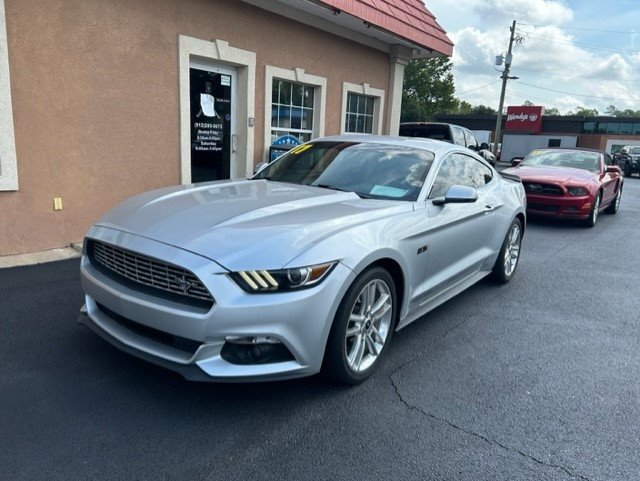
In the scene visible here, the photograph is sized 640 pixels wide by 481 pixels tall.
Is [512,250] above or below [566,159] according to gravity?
below

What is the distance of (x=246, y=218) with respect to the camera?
Answer: 290 cm

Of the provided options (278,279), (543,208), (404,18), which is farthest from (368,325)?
(404,18)

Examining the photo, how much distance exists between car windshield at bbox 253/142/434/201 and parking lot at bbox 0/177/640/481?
1198 mm

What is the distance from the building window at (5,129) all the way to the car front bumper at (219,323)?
3.40 m

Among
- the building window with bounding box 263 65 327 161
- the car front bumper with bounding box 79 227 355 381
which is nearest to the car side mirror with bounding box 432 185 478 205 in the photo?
the car front bumper with bounding box 79 227 355 381

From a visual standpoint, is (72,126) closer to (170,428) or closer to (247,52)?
(247,52)

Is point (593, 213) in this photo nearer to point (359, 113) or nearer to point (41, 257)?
point (359, 113)

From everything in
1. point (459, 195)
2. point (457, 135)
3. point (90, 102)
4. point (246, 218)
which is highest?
point (90, 102)

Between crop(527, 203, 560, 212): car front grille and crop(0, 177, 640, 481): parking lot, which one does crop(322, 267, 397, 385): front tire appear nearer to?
crop(0, 177, 640, 481): parking lot

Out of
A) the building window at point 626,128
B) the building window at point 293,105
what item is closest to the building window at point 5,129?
the building window at point 293,105

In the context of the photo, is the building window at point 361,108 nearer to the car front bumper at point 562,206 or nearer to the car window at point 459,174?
the car front bumper at point 562,206

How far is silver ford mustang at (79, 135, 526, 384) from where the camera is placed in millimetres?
2486

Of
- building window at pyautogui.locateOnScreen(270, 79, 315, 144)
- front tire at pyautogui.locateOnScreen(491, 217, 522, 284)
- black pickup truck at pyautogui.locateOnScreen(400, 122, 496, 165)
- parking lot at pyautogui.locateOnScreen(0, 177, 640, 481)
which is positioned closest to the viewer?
Result: parking lot at pyautogui.locateOnScreen(0, 177, 640, 481)

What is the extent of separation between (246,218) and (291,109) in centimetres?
664
